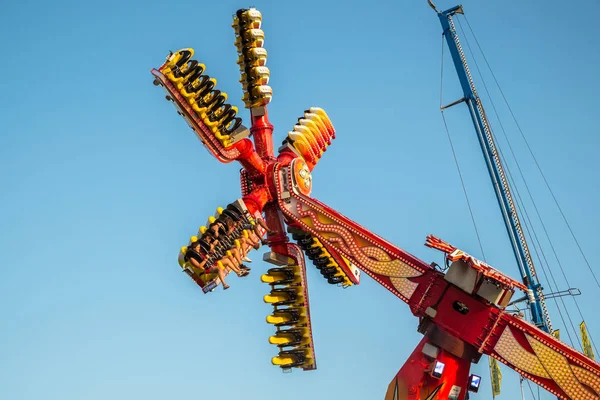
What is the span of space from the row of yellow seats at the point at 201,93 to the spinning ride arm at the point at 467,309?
18.0 ft

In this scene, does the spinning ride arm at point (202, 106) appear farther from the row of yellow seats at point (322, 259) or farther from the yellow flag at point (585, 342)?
the yellow flag at point (585, 342)

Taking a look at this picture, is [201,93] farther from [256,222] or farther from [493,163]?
[493,163]

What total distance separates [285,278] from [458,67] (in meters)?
20.8

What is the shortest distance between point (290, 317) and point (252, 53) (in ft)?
35.9

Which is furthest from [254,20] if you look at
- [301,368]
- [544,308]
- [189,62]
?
[544,308]

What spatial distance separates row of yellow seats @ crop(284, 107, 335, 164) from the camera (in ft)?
137

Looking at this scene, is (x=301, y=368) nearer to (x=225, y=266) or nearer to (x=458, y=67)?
(x=225, y=266)

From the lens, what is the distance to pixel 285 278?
41.0 m

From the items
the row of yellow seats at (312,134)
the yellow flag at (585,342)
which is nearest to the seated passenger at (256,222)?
the row of yellow seats at (312,134)

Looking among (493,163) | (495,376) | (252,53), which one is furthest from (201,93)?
(495,376)

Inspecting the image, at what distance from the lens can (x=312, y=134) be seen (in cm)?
4253

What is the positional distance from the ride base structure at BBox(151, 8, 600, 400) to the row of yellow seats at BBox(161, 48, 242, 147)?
0.15 feet

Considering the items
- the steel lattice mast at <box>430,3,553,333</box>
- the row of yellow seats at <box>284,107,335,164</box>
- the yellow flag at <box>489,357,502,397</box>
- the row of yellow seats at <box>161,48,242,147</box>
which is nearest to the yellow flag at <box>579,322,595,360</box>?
the steel lattice mast at <box>430,3,553,333</box>

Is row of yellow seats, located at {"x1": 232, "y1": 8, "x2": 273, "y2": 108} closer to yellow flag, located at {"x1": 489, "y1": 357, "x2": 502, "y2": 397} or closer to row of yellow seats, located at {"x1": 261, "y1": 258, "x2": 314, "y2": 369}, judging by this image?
row of yellow seats, located at {"x1": 261, "y1": 258, "x2": 314, "y2": 369}
